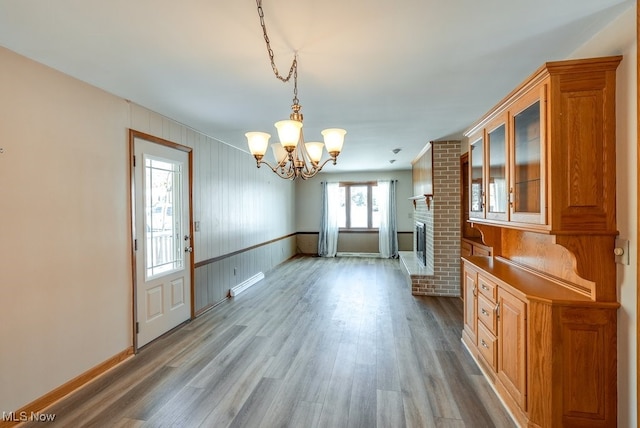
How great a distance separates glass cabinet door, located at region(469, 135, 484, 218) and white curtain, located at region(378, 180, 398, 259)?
5079 mm

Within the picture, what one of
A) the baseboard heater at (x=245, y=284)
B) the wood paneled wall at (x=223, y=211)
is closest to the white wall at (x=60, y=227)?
the wood paneled wall at (x=223, y=211)

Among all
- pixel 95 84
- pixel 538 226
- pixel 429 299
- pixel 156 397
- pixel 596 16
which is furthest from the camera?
pixel 429 299

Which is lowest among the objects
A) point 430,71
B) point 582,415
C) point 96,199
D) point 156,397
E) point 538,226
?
point 156,397

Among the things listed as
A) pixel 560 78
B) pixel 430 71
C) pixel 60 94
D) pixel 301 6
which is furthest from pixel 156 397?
pixel 560 78

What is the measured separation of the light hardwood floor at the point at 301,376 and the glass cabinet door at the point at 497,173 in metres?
1.40

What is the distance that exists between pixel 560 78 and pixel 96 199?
3438 millimetres

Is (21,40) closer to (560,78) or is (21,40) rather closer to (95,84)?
(95,84)

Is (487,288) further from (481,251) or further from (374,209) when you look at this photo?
(374,209)

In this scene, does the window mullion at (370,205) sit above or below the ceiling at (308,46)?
below

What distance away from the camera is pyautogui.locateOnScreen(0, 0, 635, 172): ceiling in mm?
1562

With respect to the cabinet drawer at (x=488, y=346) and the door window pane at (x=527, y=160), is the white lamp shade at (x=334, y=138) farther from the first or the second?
the cabinet drawer at (x=488, y=346)

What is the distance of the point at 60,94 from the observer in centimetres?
227

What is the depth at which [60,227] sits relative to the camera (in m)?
2.26
